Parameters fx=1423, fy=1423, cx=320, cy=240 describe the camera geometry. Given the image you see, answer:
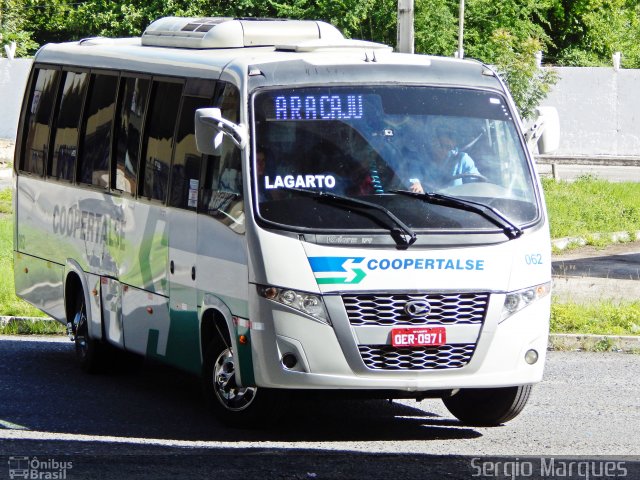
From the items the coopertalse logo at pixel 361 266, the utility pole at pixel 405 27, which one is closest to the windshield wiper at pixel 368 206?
the coopertalse logo at pixel 361 266

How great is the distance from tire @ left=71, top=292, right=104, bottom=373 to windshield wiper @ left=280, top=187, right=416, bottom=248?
3564 mm

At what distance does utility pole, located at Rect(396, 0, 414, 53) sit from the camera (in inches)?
723

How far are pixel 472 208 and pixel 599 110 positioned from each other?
3755 centimetres

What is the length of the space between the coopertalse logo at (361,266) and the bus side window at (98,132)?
3393mm

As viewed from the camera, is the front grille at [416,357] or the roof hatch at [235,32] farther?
the roof hatch at [235,32]

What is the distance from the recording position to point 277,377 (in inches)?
342

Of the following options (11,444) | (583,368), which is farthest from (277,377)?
(583,368)

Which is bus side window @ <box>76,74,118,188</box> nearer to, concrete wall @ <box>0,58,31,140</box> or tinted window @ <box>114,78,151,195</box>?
tinted window @ <box>114,78,151,195</box>

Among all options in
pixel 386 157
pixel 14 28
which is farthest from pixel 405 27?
pixel 14 28

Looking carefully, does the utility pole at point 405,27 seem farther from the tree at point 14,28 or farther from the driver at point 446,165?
the tree at point 14,28

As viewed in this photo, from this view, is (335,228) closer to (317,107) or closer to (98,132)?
(317,107)

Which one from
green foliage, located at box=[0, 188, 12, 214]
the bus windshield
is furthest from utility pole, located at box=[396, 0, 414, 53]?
green foliage, located at box=[0, 188, 12, 214]

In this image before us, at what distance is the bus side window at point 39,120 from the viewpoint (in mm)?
12953

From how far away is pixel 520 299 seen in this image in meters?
8.95
